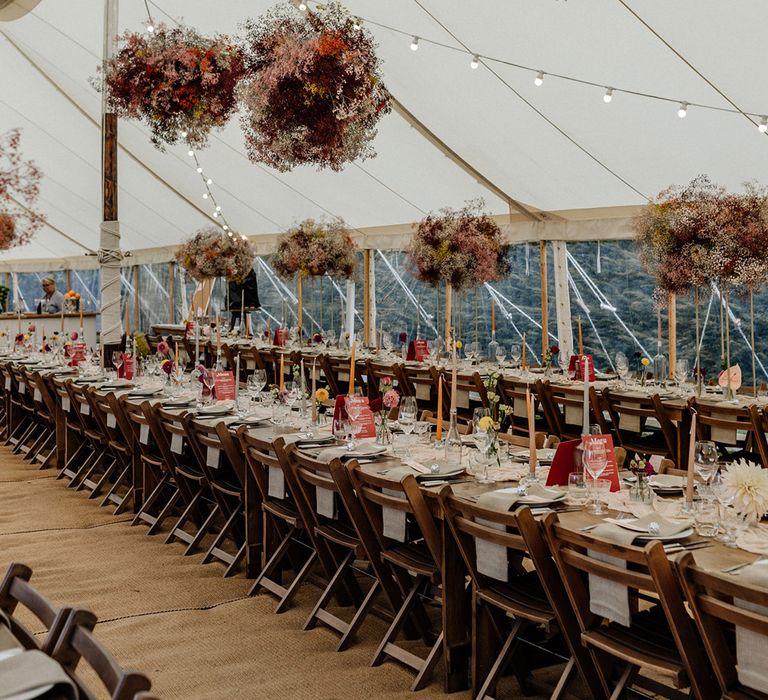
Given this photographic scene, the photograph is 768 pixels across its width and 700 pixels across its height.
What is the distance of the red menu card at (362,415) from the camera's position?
476 cm

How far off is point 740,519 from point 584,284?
7050 mm

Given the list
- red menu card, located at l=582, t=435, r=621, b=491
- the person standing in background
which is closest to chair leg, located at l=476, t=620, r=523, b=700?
red menu card, located at l=582, t=435, r=621, b=491

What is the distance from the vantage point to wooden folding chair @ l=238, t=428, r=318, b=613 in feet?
14.1

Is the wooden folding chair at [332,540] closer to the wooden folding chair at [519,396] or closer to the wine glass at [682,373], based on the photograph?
the wooden folding chair at [519,396]

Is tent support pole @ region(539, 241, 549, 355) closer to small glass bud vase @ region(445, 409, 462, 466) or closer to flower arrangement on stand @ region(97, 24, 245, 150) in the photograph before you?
flower arrangement on stand @ region(97, 24, 245, 150)

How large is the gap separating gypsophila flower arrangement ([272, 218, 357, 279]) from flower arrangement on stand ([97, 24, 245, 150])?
4.44 meters

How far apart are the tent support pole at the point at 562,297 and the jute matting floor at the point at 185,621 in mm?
5493

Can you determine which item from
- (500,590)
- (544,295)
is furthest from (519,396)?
(500,590)

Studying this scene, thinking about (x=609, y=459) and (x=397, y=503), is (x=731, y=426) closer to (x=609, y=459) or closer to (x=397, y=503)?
(x=609, y=459)

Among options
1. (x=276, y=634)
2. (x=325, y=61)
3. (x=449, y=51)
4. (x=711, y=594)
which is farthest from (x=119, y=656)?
(x=449, y=51)

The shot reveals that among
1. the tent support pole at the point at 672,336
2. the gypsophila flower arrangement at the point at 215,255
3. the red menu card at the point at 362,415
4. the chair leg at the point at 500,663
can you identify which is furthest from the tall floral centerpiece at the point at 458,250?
the chair leg at the point at 500,663

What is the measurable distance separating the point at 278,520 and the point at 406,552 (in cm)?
125

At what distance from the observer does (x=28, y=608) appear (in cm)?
236

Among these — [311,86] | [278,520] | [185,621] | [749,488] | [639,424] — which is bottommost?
[185,621]
